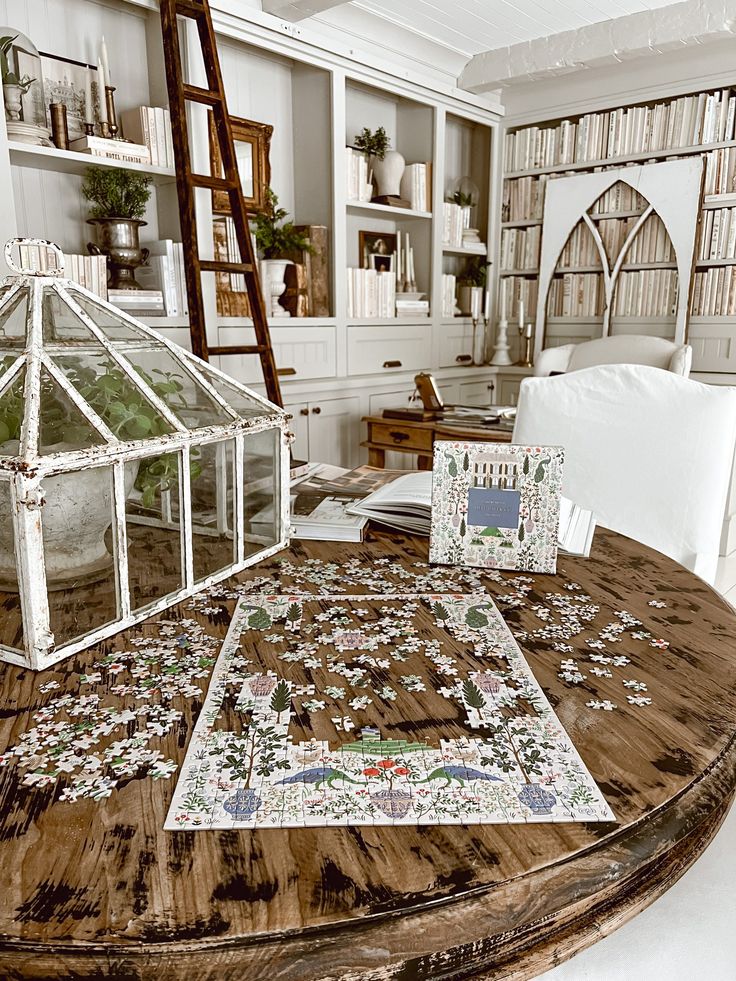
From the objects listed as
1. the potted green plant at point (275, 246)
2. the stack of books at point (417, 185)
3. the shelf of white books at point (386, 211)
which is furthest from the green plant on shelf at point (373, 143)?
the potted green plant at point (275, 246)

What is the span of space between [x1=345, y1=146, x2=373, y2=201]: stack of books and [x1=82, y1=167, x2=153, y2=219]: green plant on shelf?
4.25 feet

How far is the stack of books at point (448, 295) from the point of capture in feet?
16.2

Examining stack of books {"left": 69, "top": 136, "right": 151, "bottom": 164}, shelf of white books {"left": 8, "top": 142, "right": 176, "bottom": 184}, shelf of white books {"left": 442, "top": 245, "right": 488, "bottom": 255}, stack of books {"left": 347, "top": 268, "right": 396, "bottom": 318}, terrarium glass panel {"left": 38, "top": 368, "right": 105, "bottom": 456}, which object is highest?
stack of books {"left": 69, "top": 136, "right": 151, "bottom": 164}

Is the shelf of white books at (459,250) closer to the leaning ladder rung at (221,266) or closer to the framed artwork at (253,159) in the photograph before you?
the framed artwork at (253,159)

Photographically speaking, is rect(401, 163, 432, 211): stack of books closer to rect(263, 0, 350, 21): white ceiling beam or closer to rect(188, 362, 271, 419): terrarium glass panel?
rect(263, 0, 350, 21): white ceiling beam

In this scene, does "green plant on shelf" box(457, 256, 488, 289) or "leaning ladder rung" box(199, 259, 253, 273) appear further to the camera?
"green plant on shelf" box(457, 256, 488, 289)

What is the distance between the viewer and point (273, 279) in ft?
12.6

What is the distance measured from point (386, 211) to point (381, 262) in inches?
16.2

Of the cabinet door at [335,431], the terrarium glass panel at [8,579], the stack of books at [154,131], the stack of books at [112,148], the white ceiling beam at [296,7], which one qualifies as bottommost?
the cabinet door at [335,431]

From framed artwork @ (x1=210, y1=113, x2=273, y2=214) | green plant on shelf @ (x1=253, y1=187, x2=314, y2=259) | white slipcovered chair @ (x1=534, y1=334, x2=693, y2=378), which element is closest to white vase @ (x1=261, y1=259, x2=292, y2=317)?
green plant on shelf @ (x1=253, y1=187, x2=314, y2=259)

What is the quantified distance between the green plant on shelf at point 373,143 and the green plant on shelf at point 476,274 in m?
1.14

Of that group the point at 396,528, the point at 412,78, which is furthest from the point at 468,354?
the point at 396,528

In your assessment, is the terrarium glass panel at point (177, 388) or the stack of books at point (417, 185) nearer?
the terrarium glass panel at point (177, 388)

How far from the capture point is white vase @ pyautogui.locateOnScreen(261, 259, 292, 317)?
3834mm
